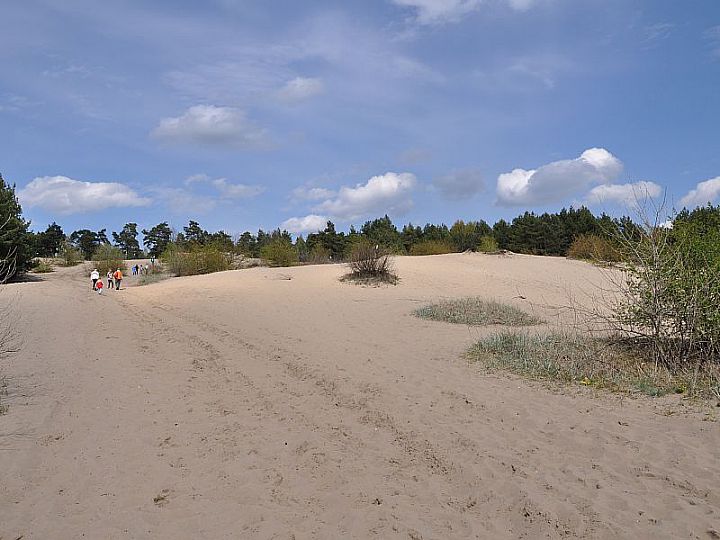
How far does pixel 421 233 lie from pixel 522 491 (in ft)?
216

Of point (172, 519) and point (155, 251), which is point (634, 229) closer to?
point (172, 519)

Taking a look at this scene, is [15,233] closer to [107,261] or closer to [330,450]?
[107,261]

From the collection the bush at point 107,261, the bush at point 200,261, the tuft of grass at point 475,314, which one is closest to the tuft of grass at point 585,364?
the tuft of grass at point 475,314

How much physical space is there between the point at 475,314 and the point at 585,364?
19.2 feet

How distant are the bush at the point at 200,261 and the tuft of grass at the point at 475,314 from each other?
75.2 feet

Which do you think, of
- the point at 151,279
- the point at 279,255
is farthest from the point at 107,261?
the point at 279,255

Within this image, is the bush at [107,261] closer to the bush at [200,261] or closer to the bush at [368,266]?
the bush at [200,261]

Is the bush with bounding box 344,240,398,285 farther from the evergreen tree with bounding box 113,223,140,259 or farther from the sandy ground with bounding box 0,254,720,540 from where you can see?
the evergreen tree with bounding box 113,223,140,259

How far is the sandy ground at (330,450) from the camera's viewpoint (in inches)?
156

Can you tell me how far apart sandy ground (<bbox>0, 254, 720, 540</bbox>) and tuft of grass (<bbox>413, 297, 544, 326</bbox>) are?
3.16m

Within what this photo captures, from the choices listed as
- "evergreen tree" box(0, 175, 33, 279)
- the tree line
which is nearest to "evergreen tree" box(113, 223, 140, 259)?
the tree line

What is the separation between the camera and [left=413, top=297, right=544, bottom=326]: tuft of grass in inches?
527

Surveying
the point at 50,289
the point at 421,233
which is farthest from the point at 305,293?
the point at 421,233

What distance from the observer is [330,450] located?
530 centimetres
